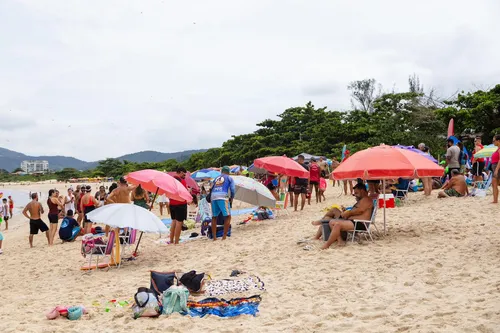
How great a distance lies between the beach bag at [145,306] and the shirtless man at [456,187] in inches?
332

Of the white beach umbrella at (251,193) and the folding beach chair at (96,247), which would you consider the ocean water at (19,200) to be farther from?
the folding beach chair at (96,247)

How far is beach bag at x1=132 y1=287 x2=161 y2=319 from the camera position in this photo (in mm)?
4531

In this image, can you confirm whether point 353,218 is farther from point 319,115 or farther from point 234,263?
point 319,115

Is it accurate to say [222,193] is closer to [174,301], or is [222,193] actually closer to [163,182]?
[163,182]

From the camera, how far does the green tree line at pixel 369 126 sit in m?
22.7

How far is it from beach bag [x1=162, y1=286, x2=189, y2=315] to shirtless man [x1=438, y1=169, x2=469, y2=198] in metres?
8.17

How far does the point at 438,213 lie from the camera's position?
8.71 meters

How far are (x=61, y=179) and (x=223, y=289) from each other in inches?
3857

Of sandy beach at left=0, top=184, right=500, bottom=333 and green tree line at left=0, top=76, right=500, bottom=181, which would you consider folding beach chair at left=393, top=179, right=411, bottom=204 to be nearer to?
sandy beach at left=0, top=184, right=500, bottom=333

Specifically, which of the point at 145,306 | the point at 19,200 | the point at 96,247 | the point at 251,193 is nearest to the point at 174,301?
the point at 145,306

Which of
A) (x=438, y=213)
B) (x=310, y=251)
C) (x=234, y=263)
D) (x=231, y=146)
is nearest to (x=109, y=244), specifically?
(x=234, y=263)

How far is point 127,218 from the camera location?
6539mm

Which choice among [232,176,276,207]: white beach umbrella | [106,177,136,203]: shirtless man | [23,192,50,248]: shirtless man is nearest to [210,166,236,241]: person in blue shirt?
[232,176,276,207]: white beach umbrella

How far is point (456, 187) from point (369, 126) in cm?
2300
